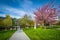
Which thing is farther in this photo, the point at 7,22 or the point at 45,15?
the point at 45,15

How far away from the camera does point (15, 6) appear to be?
466cm

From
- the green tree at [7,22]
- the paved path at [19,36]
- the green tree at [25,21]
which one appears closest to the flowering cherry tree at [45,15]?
the green tree at [25,21]

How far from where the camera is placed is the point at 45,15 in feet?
16.9

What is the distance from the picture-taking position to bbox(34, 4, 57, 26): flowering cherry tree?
4.89 metres

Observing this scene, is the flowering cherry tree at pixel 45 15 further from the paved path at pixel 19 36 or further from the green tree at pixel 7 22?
the green tree at pixel 7 22

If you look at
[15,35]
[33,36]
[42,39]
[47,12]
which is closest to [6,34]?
[15,35]

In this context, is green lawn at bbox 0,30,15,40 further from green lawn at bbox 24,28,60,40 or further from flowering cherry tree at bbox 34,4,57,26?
flowering cherry tree at bbox 34,4,57,26

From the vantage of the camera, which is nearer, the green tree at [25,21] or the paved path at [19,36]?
the paved path at [19,36]

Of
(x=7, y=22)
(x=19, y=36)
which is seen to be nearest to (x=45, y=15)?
(x=19, y=36)

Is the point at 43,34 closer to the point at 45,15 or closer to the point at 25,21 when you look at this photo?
the point at 45,15

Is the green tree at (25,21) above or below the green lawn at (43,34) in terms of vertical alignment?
above

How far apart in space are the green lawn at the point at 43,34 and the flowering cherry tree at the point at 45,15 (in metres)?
0.37

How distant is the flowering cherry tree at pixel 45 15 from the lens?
4.89 meters

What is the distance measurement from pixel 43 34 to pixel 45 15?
687 mm
